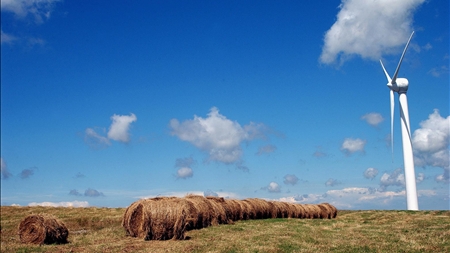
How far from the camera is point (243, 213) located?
26.1m

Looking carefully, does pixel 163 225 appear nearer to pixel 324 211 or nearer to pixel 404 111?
pixel 324 211

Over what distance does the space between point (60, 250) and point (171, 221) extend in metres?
4.14

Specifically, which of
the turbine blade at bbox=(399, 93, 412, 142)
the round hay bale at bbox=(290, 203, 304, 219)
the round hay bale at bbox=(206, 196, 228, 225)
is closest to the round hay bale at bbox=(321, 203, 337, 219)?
the round hay bale at bbox=(290, 203, 304, 219)

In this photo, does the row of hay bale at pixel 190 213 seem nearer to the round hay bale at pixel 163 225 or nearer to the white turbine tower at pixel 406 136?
the round hay bale at pixel 163 225

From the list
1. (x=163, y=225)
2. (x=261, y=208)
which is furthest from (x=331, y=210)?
(x=163, y=225)

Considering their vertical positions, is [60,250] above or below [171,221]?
below

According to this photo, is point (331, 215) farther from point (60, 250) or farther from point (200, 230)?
point (60, 250)

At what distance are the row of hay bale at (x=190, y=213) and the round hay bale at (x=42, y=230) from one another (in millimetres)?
2576

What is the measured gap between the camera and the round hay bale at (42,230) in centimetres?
1689

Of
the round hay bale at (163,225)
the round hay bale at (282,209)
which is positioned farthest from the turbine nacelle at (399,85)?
the round hay bale at (163,225)

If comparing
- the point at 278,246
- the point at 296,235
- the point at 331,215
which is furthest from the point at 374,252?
the point at 331,215

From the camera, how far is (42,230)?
16.9 m

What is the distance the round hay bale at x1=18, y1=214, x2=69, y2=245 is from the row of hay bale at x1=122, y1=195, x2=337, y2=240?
8.45 ft

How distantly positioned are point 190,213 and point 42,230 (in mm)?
6573
